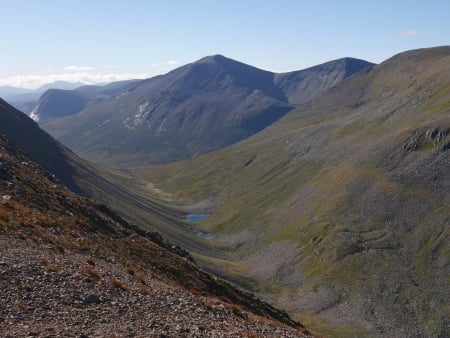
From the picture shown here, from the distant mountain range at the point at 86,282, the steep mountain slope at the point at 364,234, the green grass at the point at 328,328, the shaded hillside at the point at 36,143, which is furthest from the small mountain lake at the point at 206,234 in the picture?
the distant mountain range at the point at 86,282

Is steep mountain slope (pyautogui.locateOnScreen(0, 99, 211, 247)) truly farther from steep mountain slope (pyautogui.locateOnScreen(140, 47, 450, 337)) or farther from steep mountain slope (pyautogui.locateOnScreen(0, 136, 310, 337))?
steep mountain slope (pyautogui.locateOnScreen(0, 136, 310, 337))

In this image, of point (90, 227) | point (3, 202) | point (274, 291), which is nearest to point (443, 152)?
point (274, 291)

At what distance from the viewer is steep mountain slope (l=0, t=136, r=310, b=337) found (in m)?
23.0

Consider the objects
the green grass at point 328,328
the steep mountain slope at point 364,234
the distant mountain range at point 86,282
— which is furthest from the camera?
the steep mountain slope at point 364,234

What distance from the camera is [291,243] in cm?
13650

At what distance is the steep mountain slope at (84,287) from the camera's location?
2300 centimetres

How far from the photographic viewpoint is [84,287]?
27.0 metres

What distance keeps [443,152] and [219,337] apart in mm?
126604

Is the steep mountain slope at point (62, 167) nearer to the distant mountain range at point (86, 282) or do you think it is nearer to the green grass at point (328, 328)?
the green grass at point (328, 328)

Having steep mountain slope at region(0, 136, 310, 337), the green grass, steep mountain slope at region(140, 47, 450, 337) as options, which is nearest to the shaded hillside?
steep mountain slope at region(140, 47, 450, 337)

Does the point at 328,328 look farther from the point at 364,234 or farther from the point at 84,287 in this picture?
the point at 84,287

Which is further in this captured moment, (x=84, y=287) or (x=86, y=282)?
(x=86, y=282)

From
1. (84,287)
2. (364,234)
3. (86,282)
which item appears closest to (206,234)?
(364,234)

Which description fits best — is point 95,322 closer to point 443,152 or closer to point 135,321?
point 135,321
